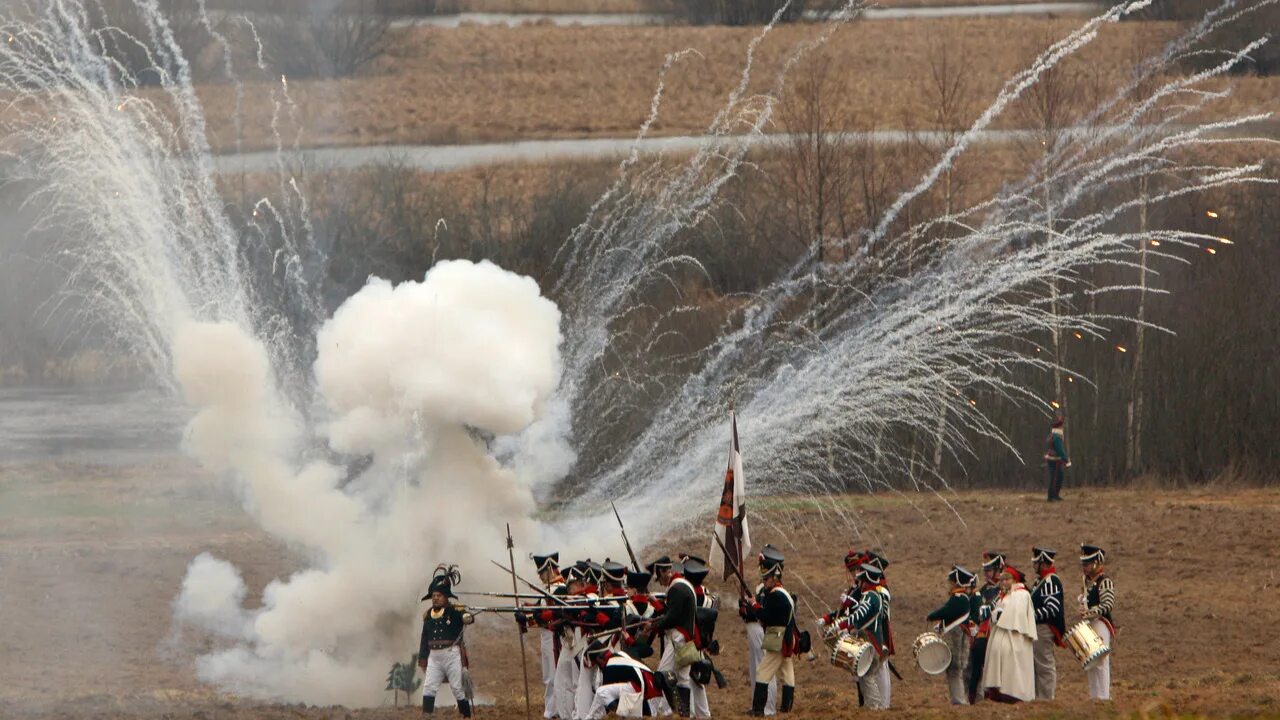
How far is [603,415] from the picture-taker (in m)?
31.3

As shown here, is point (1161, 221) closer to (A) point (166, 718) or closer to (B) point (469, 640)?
(B) point (469, 640)

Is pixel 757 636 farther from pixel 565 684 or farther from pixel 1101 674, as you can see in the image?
pixel 1101 674

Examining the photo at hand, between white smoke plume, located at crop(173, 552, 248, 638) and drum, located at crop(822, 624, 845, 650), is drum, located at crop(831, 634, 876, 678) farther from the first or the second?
white smoke plume, located at crop(173, 552, 248, 638)

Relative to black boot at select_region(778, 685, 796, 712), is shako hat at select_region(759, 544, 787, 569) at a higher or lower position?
higher

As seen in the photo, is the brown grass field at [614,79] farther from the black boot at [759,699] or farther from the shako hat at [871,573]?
the black boot at [759,699]

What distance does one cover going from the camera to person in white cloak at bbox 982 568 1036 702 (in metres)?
18.4

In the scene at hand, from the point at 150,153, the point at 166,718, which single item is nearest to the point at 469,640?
the point at 166,718

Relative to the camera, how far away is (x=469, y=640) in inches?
930

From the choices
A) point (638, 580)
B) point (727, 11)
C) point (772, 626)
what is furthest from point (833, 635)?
point (727, 11)

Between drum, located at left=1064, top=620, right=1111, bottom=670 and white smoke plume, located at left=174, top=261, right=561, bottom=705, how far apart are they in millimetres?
6433

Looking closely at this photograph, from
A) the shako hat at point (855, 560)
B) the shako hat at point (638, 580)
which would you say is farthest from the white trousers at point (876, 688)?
the shako hat at point (638, 580)

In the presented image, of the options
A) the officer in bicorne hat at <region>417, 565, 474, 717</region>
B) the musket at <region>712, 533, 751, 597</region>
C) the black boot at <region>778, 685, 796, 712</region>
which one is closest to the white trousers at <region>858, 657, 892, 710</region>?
the black boot at <region>778, 685, 796, 712</region>

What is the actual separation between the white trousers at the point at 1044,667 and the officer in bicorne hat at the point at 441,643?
574 cm

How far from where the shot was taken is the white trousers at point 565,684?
18.7m
